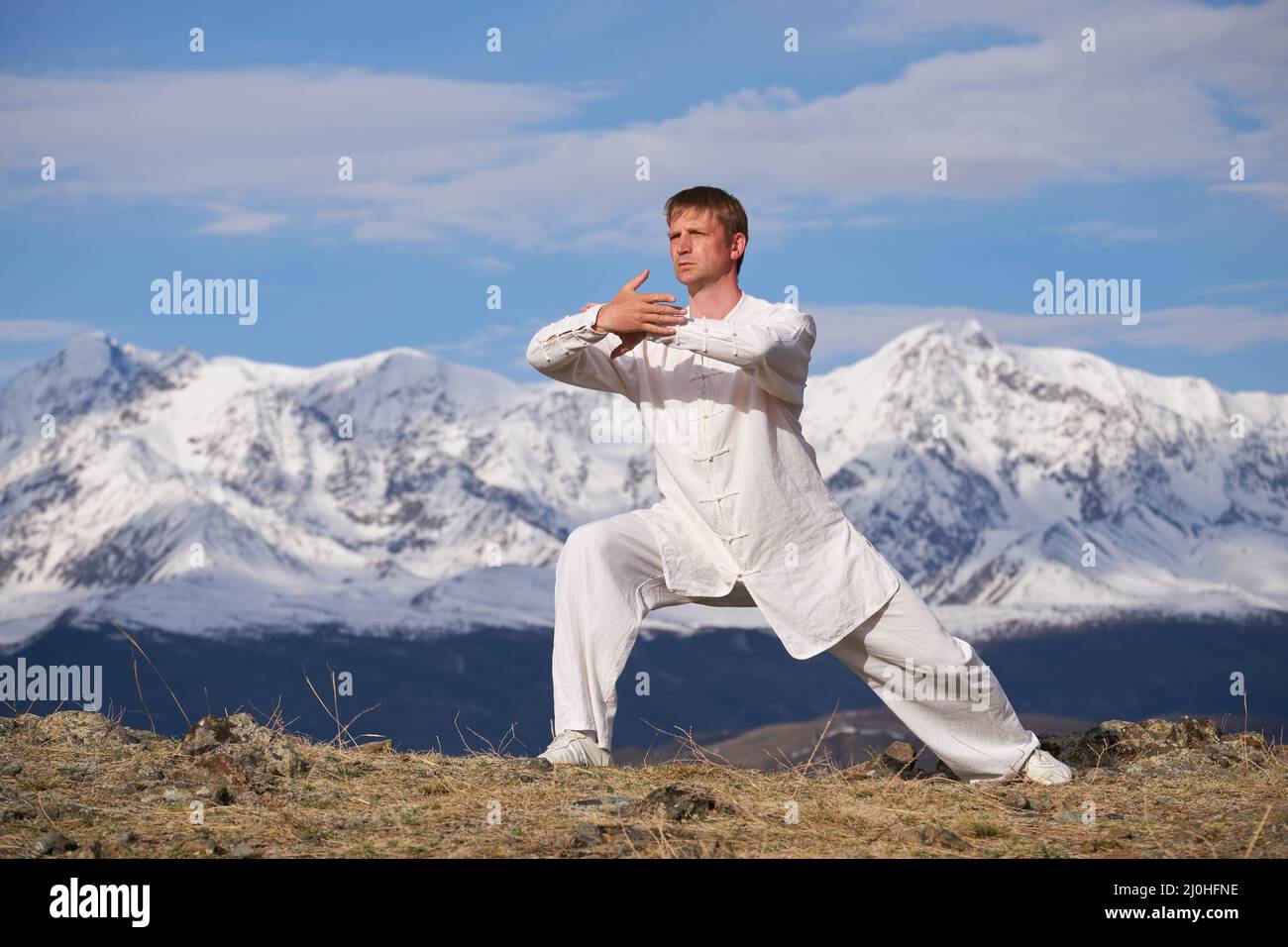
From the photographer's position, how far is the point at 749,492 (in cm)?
798

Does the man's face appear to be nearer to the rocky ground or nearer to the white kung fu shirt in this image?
the white kung fu shirt

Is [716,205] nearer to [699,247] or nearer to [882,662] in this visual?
[699,247]

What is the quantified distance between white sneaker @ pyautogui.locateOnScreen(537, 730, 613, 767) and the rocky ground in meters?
0.17

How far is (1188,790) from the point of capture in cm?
761

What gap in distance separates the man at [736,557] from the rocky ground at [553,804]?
0.37 meters

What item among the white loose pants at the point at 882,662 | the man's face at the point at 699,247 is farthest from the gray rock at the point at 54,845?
the man's face at the point at 699,247

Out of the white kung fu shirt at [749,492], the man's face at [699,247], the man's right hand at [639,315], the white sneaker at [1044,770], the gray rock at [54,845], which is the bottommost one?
the white sneaker at [1044,770]

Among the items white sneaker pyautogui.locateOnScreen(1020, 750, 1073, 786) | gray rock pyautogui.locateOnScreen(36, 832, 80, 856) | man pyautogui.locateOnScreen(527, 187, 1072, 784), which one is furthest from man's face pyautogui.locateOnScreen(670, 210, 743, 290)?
gray rock pyautogui.locateOnScreen(36, 832, 80, 856)

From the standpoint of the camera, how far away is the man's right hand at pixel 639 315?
736 cm

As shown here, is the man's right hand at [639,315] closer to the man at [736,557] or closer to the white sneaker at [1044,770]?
the man at [736,557]

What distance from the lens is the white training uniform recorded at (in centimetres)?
788

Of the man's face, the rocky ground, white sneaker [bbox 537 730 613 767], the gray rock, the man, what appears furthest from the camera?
the man's face
